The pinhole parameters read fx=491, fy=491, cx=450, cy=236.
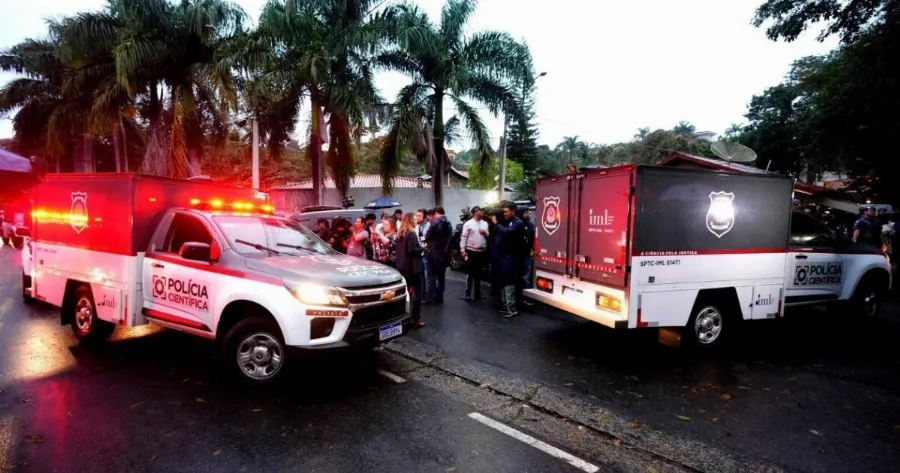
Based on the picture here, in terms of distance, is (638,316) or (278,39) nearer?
(638,316)

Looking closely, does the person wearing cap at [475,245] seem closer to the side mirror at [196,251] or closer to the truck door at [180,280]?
the truck door at [180,280]

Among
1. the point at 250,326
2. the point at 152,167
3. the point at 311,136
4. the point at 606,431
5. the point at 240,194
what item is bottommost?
the point at 606,431

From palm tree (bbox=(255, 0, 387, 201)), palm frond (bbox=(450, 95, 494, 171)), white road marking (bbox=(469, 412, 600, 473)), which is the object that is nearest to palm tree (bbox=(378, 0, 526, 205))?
palm frond (bbox=(450, 95, 494, 171))

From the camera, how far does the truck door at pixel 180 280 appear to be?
521 cm

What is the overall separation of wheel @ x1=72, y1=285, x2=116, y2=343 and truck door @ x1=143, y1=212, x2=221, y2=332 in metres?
1.06

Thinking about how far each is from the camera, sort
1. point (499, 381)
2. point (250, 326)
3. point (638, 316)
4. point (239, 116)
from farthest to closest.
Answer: point (239, 116) → point (638, 316) → point (499, 381) → point (250, 326)

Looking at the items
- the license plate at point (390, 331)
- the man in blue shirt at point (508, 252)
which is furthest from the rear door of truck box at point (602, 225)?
the license plate at point (390, 331)

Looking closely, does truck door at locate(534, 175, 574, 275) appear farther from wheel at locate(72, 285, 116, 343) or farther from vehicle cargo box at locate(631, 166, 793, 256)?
wheel at locate(72, 285, 116, 343)

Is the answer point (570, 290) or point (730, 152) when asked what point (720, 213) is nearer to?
point (570, 290)

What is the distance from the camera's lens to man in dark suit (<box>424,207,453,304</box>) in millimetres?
9055

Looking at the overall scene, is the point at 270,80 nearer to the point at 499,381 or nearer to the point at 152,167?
the point at 152,167

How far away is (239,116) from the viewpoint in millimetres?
18953

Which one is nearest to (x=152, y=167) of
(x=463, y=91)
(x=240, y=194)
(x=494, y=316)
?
(x=463, y=91)

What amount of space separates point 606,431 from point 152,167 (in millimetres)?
17737
